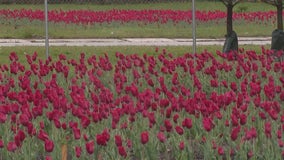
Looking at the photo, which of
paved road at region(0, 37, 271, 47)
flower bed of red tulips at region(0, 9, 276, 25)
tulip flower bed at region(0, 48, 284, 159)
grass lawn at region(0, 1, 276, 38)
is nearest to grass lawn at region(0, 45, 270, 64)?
paved road at region(0, 37, 271, 47)

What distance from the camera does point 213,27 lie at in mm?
24797

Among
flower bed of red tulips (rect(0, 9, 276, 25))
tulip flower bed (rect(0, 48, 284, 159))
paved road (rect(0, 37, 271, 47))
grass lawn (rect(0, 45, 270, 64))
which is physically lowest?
tulip flower bed (rect(0, 48, 284, 159))

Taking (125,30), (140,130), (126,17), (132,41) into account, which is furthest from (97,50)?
(140,130)

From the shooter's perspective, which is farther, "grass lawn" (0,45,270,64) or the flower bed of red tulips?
the flower bed of red tulips

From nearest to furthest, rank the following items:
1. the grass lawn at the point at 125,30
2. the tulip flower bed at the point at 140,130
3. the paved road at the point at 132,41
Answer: the tulip flower bed at the point at 140,130
the paved road at the point at 132,41
the grass lawn at the point at 125,30

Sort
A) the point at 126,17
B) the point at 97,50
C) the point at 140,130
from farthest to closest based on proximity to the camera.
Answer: the point at 126,17
the point at 97,50
the point at 140,130

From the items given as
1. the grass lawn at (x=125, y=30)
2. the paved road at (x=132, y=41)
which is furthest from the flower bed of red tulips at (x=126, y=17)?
the paved road at (x=132, y=41)

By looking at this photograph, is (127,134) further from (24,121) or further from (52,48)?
(52,48)

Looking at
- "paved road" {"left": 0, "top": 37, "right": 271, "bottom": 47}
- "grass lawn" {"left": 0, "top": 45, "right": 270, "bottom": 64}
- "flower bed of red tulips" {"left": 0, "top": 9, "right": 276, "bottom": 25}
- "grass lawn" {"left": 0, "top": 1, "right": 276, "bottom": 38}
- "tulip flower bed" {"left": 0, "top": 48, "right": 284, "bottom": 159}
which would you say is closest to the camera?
"tulip flower bed" {"left": 0, "top": 48, "right": 284, "bottom": 159}

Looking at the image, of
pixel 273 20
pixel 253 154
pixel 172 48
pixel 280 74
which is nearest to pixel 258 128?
pixel 253 154

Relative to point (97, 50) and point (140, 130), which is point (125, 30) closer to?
point (97, 50)

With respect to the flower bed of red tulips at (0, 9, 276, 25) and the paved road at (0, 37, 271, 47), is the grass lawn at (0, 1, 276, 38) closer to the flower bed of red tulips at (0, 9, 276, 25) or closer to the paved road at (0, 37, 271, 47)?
the flower bed of red tulips at (0, 9, 276, 25)

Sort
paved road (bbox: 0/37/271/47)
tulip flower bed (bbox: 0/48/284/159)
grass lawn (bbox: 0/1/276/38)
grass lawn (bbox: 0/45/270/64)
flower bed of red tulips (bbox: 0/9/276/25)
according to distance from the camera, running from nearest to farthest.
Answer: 1. tulip flower bed (bbox: 0/48/284/159)
2. grass lawn (bbox: 0/45/270/64)
3. paved road (bbox: 0/37/271/47)
4. grass lawn (bbox: 0/1/276/38)
5. flower bed of red tulips (bbox: 0/9/276/25)

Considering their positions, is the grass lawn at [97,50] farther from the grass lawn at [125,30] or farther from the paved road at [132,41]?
the grass lawn at [125,30]
